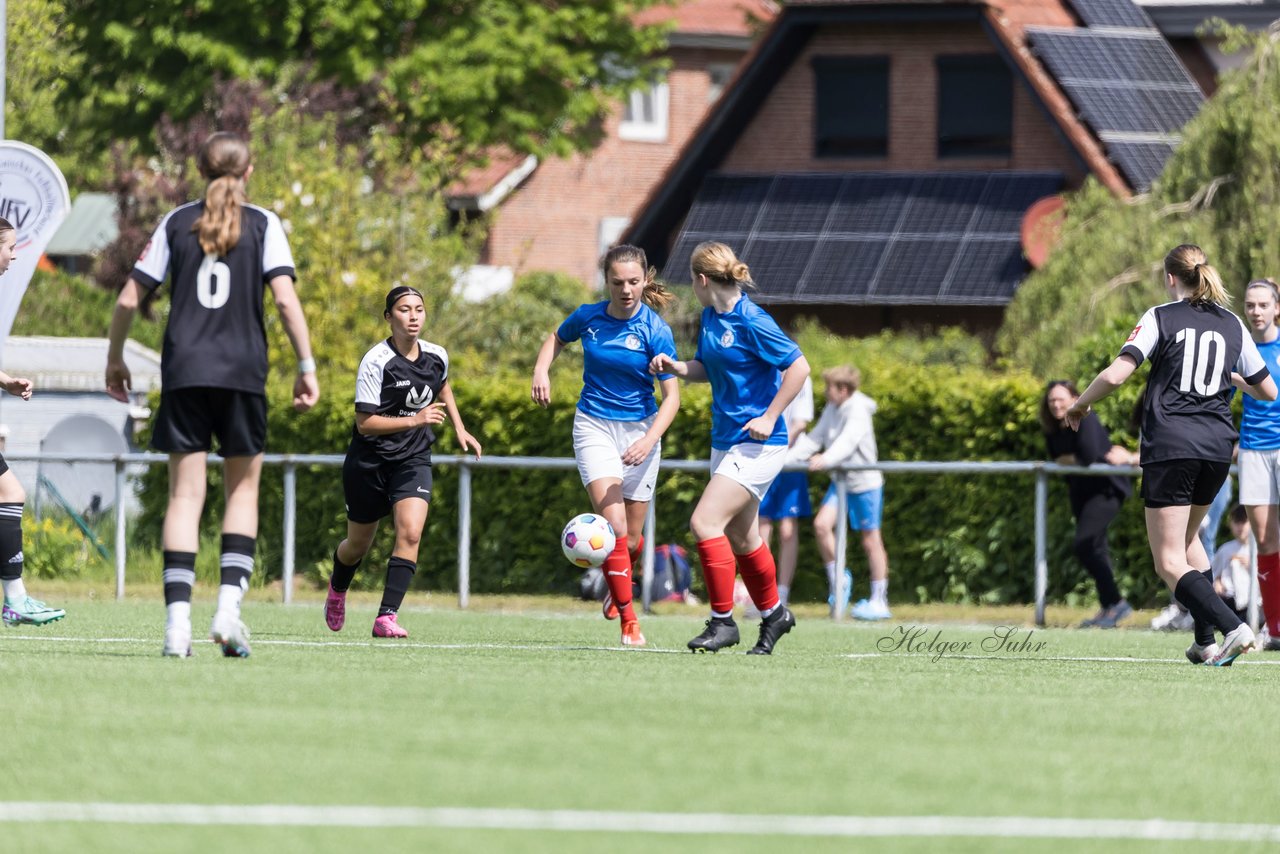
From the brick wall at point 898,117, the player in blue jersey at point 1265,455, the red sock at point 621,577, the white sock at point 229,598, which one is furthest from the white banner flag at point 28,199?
the brick wall at point 898,117

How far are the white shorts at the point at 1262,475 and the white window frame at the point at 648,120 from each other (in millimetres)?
41366

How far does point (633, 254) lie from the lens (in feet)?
39.0

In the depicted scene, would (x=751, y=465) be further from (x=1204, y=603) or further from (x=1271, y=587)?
(x=1271, y=587)

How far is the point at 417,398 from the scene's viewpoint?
1233 cm

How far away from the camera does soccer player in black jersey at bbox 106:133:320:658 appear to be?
9445 millimetres

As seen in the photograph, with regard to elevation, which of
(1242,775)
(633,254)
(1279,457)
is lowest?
(1242,775)

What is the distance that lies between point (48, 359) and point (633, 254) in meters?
14.5

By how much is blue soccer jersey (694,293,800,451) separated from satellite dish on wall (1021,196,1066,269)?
50.5 feet

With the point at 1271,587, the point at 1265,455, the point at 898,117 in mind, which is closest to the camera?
the point at 1265,455

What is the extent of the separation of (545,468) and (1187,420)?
28.2ft

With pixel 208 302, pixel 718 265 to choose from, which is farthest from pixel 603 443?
pixel 208 302

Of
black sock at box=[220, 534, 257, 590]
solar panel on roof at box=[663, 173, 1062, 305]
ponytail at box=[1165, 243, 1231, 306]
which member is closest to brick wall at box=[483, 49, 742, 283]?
solar panel on roof at box=[663, 173, 1062, 305]

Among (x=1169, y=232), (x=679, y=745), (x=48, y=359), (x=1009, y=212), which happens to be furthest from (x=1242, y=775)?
(x=1009, y=212)

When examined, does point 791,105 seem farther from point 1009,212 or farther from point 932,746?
point 932,746
